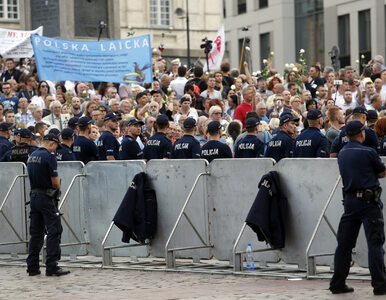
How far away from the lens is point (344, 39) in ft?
182

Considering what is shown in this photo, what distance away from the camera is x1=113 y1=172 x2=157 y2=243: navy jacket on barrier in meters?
14.8

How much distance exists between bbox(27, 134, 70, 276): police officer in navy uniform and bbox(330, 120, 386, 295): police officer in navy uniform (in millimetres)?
4295

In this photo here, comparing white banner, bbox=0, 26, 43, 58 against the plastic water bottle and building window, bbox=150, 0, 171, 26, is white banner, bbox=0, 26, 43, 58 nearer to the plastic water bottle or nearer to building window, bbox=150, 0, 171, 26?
the plastic water bottle

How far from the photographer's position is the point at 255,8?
212 ft

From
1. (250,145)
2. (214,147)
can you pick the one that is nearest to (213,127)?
(214,147)

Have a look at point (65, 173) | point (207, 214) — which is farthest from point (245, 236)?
point (65, 173)

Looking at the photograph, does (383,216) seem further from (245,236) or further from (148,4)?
(148,4)

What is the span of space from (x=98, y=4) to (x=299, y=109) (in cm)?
2082

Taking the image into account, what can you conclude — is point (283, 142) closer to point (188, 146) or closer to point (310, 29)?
point (188, 146)

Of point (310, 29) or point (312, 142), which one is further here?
point (310, 29)

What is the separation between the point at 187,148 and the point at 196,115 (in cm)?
455

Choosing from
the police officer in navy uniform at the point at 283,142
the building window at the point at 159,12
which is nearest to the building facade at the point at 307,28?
the building window at the point at 159,12

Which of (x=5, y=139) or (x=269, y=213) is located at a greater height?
(x=5, y=139)

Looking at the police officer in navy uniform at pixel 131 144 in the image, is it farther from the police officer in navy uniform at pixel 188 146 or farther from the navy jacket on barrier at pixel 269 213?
the navy jacket on barrier at pixel 269 213
